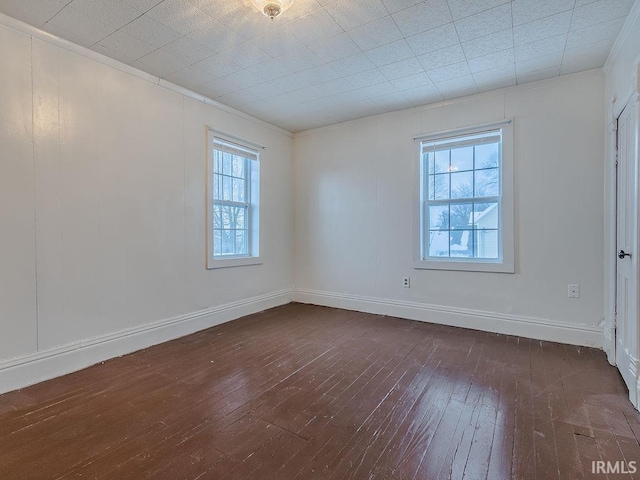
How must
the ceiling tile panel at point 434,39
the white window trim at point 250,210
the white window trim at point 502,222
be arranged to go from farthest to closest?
the white window trim at point 250,210 → the white window trim at point 502,222 → the ceiling tile panel at point 434,39

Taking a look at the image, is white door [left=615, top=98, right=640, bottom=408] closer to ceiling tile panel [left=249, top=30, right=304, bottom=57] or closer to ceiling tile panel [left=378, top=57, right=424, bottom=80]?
ceiling tile panel [left=378, top=57, right=424, bottom=80]

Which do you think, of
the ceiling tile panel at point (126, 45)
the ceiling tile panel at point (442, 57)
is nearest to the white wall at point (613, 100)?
the ceiling tile panel at point (442, 57)

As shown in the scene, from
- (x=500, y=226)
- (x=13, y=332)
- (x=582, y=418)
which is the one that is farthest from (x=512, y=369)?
(x=13, y=332)

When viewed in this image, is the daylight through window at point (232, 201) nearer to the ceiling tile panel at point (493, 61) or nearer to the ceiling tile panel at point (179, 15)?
the ceiling tile panel at point (179, 15)

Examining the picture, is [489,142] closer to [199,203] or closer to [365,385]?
[365,385]

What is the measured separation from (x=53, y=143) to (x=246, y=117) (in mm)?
2151

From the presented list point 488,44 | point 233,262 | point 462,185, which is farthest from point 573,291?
point 233,262

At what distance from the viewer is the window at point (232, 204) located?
145 inches

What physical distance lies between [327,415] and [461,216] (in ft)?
8.82

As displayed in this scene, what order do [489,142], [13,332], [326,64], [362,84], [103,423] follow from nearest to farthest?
[103,423] → [13,332] → [326,64] → [362,84] → [489,142]

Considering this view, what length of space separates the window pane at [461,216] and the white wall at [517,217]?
1.56 ft

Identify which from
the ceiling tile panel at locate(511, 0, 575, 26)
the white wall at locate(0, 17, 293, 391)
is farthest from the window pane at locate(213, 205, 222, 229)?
the ceiling tile panel at locate(511, 0, 575, 26)

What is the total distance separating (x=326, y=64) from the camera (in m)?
2.84

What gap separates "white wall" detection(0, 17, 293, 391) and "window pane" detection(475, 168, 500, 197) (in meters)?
2.98
